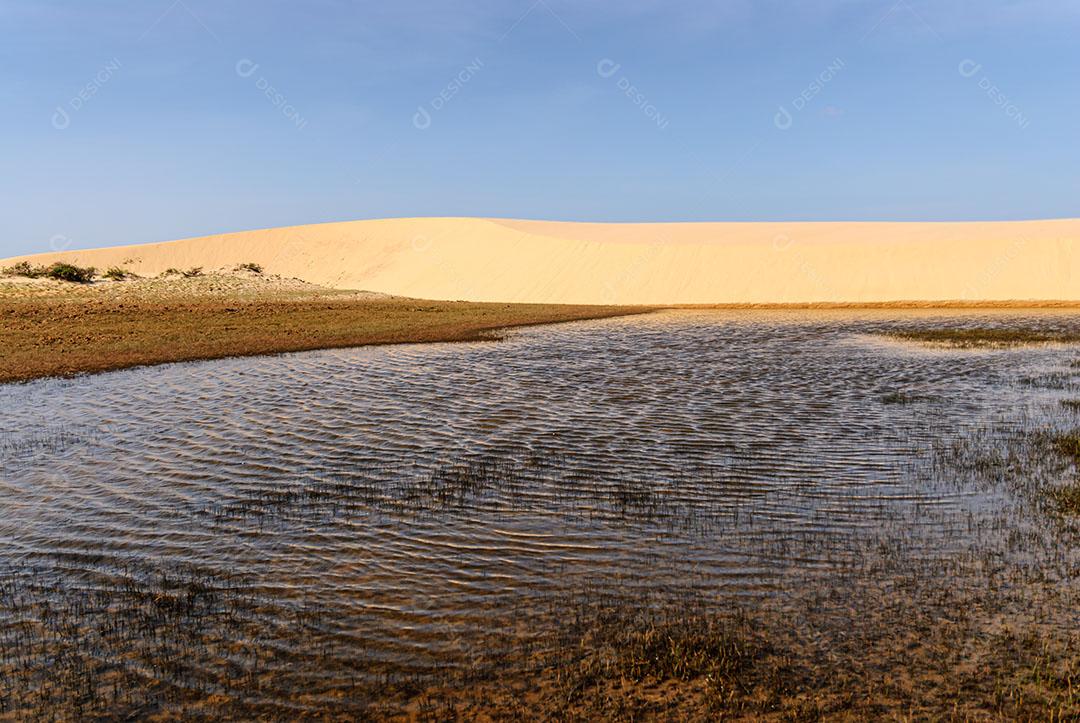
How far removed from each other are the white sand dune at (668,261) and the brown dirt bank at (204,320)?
14712mm

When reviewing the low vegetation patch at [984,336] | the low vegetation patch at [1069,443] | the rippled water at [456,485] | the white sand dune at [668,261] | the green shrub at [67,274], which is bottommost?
the rippled water at [456,485]

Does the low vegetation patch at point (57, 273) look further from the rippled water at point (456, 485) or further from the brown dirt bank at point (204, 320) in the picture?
the rippled water at point (456, 485)

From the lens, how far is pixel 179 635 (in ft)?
20.5

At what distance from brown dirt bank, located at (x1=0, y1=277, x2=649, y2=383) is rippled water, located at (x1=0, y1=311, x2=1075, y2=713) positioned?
3.98m

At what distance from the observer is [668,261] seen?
2736 inches

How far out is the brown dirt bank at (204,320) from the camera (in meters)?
23.3

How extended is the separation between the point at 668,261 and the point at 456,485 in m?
61.4

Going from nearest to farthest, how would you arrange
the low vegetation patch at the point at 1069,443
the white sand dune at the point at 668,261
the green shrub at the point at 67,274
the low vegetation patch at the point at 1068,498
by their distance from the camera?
the low vegetation patch at the point at 1068,498 → the low vegetation patch at the point at 1069,443 → the green shrub at the point at 67,274 → the white sand dune at the point at 668,261

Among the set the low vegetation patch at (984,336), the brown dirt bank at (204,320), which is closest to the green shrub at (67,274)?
the brown dirt bank at (204,320)

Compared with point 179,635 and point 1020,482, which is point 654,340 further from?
point 179,635

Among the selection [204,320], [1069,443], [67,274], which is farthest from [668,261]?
[1069,443]

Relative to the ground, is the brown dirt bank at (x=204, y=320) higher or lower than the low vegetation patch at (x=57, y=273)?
lower

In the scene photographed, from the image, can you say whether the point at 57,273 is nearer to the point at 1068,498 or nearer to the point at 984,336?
the point at 984,336

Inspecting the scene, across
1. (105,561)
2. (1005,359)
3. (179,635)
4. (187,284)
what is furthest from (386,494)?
(187,284)
